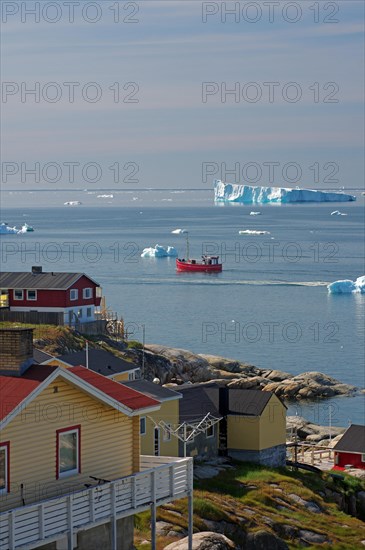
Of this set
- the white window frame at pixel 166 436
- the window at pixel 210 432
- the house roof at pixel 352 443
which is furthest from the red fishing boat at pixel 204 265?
the white window frame at pixel 166 436

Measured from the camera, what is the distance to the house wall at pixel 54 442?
19984mm

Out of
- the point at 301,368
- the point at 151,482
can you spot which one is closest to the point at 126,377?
the point at 151,482

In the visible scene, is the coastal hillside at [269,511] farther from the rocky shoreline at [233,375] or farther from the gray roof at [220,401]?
the rocky shoreline at [233,375]

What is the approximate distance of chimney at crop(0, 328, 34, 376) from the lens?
70.3 ft

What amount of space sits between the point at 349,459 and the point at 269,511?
15.5 metres

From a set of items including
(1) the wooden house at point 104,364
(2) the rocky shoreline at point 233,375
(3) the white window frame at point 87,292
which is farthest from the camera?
(2) the rocky shoreline at point 233,375

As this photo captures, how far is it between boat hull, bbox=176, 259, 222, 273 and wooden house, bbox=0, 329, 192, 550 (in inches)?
5046

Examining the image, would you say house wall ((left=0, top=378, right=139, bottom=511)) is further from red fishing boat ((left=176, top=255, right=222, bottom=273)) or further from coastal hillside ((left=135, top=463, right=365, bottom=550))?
red fishing boat ((left=176, top=255, right=222, bottom=273))

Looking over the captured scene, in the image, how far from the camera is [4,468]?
19.7 m

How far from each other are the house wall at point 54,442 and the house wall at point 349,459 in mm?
25325

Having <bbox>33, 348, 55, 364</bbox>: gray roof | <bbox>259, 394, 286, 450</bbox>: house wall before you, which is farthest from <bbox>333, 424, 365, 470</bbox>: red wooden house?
<bbox>33, 348, 55, 364</bbox>: gray roof

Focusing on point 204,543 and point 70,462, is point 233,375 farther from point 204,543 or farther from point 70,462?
point 70,462

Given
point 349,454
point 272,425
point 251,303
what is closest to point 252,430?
point 272,425

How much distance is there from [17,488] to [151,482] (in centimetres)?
358
